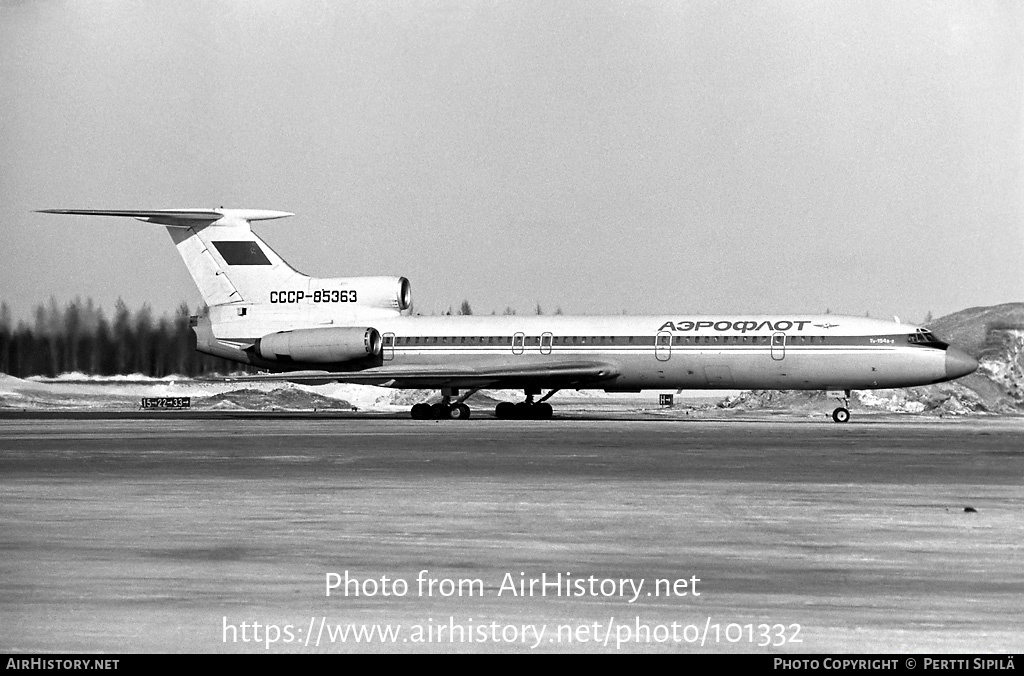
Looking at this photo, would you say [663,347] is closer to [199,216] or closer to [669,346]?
[669,346]

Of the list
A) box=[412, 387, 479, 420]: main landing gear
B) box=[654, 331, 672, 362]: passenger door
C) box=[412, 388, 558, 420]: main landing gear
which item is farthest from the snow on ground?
box=[412, 387, 479, 420]: main landing gear

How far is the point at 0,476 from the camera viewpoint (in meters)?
22.4

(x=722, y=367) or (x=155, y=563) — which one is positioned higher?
(x=722, y=367)

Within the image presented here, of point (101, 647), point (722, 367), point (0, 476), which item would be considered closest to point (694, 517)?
point (101, 647)

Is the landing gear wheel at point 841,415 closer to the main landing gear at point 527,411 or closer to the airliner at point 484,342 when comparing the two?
the airliner at point 484,342

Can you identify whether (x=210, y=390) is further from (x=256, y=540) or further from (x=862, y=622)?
(x=862, y=622)

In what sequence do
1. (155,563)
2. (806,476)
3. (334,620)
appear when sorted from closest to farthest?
(334,620), (155,563), (806,476)

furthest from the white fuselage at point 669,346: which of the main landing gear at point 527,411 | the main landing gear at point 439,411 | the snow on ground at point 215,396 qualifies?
the snow on ground at point 215,396

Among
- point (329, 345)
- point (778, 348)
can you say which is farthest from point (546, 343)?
point (778, 348)

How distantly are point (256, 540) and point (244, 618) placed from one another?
13.5ft

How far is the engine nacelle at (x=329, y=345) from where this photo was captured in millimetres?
46406

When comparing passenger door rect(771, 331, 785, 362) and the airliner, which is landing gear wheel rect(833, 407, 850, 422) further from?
passenger door rect(771, 331, 785, 362)

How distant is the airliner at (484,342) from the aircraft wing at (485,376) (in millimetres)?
47

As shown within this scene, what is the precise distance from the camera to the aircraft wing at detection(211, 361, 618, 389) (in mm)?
44906
